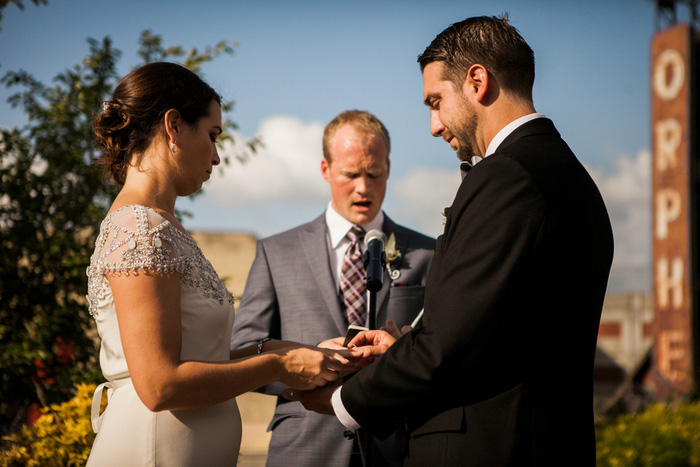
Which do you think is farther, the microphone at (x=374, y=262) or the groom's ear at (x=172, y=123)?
the microphone at (x=374, y=262)

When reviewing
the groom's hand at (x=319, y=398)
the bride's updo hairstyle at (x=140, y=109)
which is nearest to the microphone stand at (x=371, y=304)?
the groom's hand at (x=319, y=398)

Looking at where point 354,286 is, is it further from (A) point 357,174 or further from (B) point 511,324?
(B) point 511,324

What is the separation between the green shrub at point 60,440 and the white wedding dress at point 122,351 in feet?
5.98

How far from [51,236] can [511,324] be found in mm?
4864

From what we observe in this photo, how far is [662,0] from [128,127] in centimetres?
1735

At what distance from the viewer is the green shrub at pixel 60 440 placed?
169 inches

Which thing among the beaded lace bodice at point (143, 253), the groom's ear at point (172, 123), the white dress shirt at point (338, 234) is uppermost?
the groom's ear at point (172, 123)

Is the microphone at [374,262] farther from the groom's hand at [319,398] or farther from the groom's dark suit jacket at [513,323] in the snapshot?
the groom's dark suit jacket at [513,323]

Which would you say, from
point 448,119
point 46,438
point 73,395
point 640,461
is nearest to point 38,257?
point 73,395

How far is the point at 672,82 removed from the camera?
14367mm

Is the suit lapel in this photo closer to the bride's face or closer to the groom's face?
the groom's face

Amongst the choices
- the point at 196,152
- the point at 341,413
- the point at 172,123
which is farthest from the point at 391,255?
the point at 172,123

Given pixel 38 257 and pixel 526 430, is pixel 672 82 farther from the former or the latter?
pixel 526 430

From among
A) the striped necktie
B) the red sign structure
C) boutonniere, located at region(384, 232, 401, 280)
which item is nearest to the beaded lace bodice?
the striped necktie
